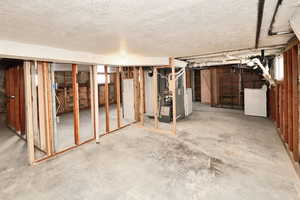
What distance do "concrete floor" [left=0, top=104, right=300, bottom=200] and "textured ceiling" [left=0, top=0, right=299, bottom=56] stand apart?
6.18 ft

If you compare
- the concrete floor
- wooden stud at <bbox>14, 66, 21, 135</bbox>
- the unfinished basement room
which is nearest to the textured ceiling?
the unfinished basement room

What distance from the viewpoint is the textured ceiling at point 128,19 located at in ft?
3.74

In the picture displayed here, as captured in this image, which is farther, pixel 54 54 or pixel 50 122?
pixel 50 122

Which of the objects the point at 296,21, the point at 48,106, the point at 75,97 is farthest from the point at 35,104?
the point at 296,21

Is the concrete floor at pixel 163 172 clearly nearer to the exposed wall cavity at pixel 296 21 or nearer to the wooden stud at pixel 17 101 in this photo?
the wooden stud at pixel 17 101

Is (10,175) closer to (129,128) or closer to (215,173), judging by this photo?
(129,128)

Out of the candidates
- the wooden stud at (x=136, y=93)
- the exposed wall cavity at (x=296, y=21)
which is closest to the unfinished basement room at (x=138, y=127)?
the exposed wall cavity at (x=296, y=21)

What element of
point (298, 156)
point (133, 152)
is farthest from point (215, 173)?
point (133, 152)

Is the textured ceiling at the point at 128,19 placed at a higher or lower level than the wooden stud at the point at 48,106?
higher

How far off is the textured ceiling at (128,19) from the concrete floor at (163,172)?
1883 mm

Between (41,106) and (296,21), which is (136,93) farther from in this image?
(296,21)

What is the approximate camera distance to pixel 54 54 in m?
2.47

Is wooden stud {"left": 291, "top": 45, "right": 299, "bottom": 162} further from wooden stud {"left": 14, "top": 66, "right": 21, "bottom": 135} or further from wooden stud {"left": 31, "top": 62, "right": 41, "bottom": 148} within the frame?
wooden stud {"left": 14, "top": 66, "right": 21, "bottom": 135}

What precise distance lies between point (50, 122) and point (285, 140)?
14.7ft
